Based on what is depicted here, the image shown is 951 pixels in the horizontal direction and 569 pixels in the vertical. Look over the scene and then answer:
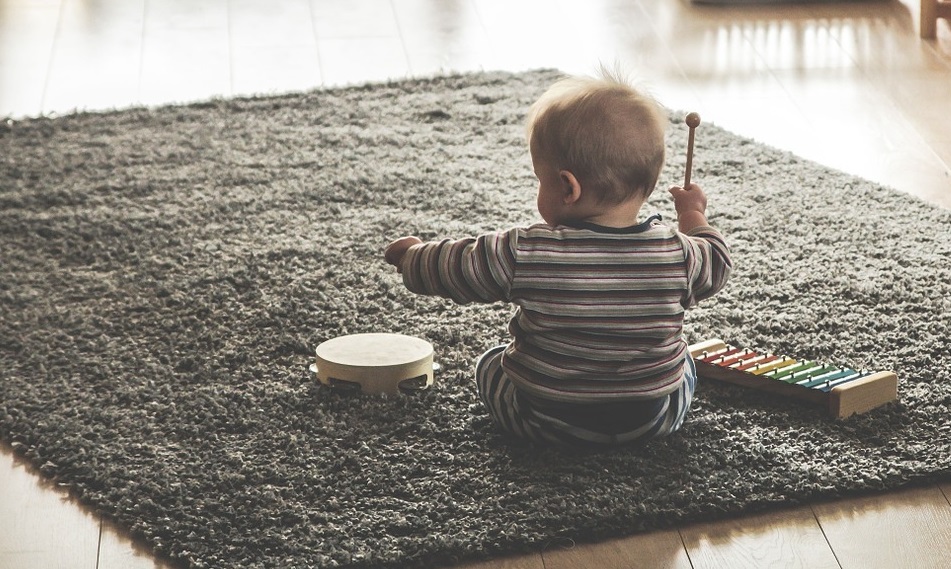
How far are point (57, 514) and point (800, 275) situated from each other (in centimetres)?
104

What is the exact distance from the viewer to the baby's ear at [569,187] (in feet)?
4.14

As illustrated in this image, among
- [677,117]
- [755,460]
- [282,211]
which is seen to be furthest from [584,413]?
[677,117]

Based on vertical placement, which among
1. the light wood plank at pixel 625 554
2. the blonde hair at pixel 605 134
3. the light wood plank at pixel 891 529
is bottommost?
the light wood plank at pixel 891 529

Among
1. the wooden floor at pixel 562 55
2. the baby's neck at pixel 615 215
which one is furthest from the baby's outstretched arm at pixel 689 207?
the wooden floor at pixel 562 55

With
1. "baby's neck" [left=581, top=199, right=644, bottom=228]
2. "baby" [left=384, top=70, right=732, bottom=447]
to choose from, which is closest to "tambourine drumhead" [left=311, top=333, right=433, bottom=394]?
"baby" [left=384, top=70, right=732, bottom=447]

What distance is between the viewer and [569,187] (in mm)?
1272

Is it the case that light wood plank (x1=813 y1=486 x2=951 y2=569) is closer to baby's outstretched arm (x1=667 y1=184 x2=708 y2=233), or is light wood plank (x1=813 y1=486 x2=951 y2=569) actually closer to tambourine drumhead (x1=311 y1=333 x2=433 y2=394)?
baby's outstretched arm (x1=667 y1=184 x2=708 y2=233)

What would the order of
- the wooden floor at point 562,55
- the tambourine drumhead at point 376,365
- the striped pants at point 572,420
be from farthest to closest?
the wooden floor at point 562,55
the tambourine drumhead at point 376,365
the striped pants at point 572,420

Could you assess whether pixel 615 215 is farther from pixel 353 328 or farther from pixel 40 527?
pixel 40 527

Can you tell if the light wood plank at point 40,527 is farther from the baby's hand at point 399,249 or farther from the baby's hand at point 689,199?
the baby's hand at point 689,199

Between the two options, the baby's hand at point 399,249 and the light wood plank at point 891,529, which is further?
the baby's hand at point 399,249

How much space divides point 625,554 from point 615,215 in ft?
1.11

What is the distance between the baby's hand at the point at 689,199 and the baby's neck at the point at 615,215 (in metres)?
0.13

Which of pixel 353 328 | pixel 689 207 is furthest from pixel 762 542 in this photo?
pixel 353 328
